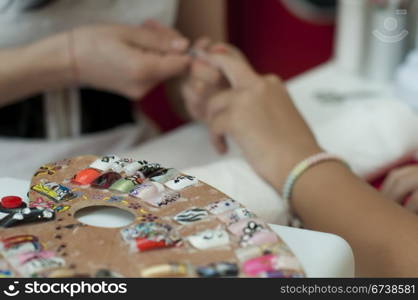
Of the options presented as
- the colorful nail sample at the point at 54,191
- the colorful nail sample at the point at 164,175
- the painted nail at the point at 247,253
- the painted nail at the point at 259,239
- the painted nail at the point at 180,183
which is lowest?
the painted nail at the point at 247,253

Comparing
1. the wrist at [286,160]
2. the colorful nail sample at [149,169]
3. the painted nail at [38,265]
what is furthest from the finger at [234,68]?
the painted nail at [38,265]

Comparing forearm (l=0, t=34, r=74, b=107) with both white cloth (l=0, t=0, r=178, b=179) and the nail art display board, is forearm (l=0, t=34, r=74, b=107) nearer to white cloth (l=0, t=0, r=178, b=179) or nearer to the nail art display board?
white cloth (l=0, t=0, r=178, b=179)

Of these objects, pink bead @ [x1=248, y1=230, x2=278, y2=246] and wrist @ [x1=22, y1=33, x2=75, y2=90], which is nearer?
pink bead @ [x1=248, y1=230, x2=278, y2=246]

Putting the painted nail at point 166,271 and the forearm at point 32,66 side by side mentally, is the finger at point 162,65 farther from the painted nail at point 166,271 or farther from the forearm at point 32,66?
the painted nail at point 166,271

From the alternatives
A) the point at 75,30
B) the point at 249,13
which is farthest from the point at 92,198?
the point at 249,13

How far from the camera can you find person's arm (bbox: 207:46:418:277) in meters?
0.44

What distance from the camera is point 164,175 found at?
0.38 m

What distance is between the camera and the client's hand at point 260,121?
1.86 feet

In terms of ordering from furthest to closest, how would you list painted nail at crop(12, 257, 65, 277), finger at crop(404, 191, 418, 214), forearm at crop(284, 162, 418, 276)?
finger at crop(404, 191, 418, 214) → forearm at crop(284, 162, 418, 276) → painted nail at crop(12, 257, 65, 277)

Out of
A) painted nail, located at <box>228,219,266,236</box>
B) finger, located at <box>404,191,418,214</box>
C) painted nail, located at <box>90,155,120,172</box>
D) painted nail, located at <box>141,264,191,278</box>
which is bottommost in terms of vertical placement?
finger, located at <box>404,191,418,214</box>

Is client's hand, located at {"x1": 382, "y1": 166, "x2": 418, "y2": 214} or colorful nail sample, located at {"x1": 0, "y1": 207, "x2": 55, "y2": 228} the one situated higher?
→ colorful nail sample, located at {"x1": 0, "y1": 207, "x2": 55, "y2": 228}

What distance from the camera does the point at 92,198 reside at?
36 centimetres

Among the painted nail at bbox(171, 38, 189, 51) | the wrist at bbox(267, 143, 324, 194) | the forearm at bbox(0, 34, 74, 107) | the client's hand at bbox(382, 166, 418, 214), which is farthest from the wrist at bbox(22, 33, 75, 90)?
the client's hand at bbox(382, 166, 418, 214)

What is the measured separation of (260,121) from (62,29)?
280mm
